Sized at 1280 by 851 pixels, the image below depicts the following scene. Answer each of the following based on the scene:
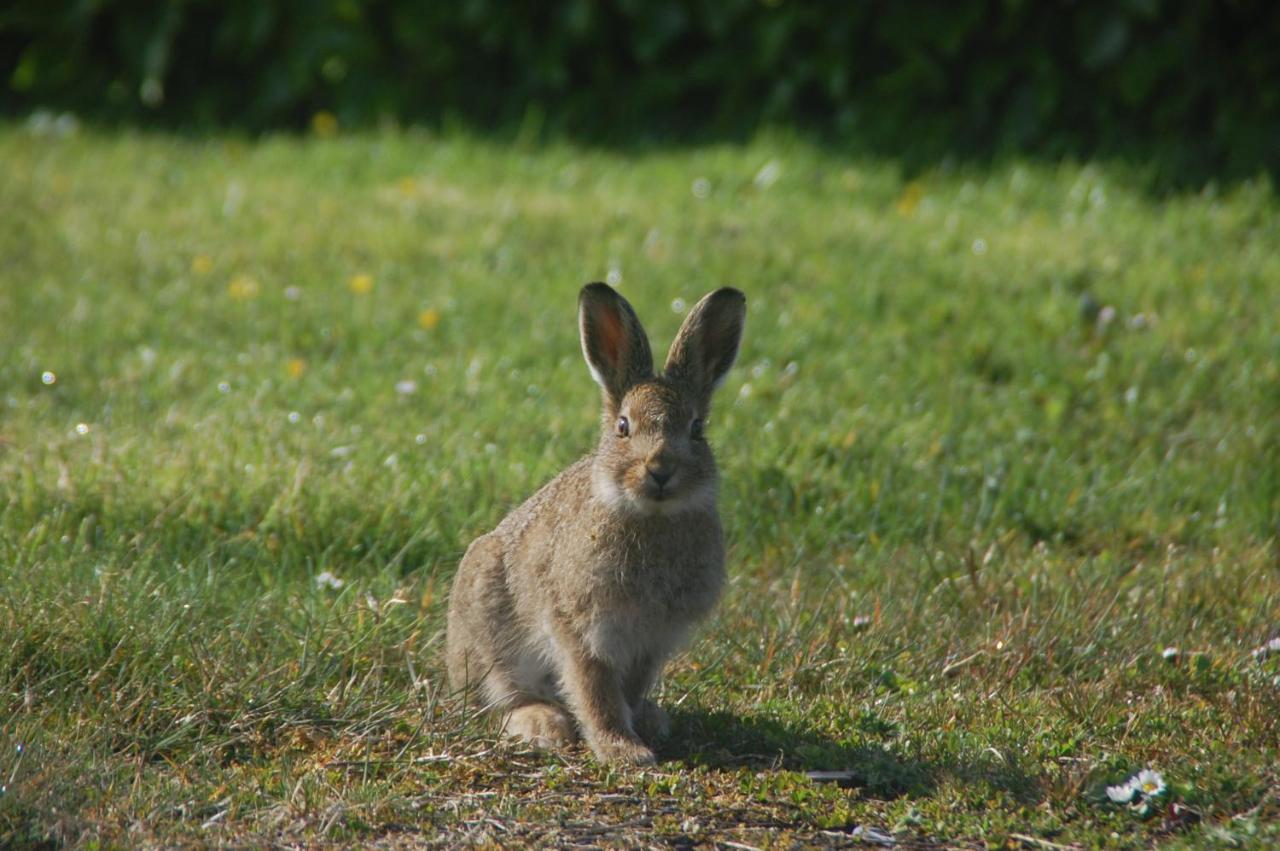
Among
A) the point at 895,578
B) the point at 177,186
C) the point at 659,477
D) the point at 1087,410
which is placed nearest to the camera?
the point at 659,477

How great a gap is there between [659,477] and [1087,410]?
3451 mm

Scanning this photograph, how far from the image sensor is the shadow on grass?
409cm

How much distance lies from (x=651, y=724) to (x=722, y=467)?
1.75 meters

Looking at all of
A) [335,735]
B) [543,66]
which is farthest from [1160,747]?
[543,66]

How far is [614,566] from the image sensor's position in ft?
14.4

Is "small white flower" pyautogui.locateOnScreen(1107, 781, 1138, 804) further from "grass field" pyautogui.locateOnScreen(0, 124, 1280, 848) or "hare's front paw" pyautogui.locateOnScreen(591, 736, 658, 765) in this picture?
"hare's front paw" pyautogui.locateOnScreen(591, 736, 658, 765)

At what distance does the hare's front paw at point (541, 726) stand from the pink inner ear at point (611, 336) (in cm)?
104

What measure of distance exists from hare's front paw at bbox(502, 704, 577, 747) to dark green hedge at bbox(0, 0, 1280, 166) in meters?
6.01

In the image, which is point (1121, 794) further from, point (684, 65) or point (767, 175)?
point (684, 65)

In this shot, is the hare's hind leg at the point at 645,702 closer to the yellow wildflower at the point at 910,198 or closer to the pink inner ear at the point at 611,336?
the pink inner ear at the point at 611,336

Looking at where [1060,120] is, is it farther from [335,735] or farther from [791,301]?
[335,735]

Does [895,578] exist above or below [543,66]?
below

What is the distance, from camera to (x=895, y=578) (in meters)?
5.60

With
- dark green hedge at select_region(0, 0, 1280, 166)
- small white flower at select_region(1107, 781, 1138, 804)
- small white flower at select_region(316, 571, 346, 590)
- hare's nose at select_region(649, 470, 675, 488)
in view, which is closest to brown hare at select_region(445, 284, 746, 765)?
hare's nose at select_region(649, 470, 675, 488)
